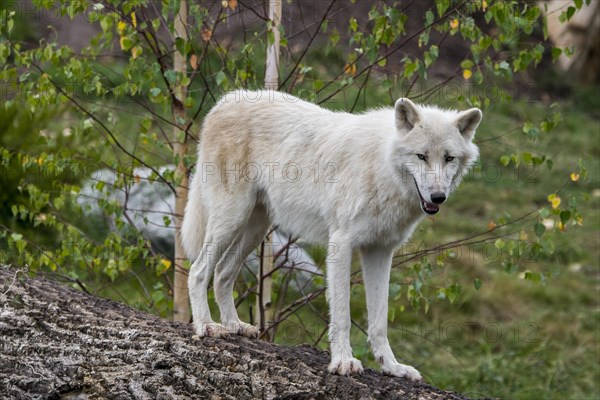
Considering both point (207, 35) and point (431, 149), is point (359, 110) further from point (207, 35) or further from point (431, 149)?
point (431, 149)

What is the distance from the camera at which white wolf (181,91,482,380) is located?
4398 mm

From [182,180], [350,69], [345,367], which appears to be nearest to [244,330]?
[345,367]

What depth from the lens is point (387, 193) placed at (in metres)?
4.53

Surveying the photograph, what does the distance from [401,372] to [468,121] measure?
4.54 feet

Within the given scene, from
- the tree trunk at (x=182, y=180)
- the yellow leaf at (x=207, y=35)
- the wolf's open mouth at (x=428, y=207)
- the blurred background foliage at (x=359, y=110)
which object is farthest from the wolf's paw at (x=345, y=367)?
the yellow leaf at (x=207, y=35)

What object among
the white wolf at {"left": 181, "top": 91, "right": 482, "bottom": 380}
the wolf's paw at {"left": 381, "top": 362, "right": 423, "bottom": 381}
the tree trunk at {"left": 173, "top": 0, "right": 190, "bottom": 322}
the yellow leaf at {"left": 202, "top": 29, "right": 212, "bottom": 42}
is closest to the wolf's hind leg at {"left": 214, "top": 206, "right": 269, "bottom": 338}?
the white wolf at {"left": 181, "top": 91, "right": 482, "bottom": 380}

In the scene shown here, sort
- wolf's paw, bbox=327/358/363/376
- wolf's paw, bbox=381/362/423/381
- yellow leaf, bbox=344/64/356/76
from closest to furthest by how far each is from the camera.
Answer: wolf's paw, bbox=327/358/363/376
wolf's paw, bbox=381/362/423/381
yellow leaf, bbox=344/64/356/76

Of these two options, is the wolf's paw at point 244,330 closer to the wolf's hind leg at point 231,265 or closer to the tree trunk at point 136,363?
the wolf's hind leg at point 231,265

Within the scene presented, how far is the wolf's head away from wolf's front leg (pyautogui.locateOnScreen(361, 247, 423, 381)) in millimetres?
503

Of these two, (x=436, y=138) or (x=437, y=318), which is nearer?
(x=436, y=138)

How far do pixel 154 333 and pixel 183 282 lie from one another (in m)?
2.08

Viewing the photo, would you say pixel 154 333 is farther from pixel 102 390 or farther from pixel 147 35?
pixel 147 35

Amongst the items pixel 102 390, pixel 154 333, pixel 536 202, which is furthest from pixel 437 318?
pixel 102 390

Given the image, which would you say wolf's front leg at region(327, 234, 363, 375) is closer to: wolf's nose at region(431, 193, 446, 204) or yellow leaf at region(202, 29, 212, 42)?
wolf's nose at region(431, 193, 446, 204)
